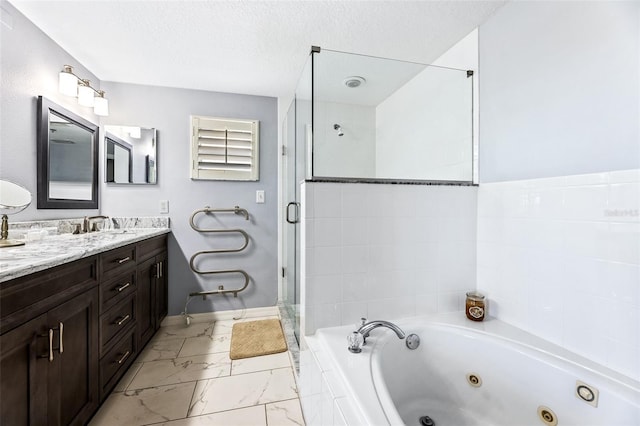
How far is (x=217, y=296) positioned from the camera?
8.24 feet

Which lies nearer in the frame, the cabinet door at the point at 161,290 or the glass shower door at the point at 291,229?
the glass shower door at the point at 291,229

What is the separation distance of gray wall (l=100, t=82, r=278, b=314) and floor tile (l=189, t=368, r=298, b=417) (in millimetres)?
948

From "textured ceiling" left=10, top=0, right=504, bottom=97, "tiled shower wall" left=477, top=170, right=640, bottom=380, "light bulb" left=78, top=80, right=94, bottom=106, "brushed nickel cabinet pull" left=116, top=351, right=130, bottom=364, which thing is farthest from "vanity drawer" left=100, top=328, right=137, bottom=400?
"tiled shower wall" left=477, top=170, right=640, bottom=380

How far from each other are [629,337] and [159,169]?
10.00 feet

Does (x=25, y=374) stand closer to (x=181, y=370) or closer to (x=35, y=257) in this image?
(x=35, y=257)

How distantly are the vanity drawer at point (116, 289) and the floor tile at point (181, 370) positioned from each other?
0.53 metres

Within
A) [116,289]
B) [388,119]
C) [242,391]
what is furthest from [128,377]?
[388,119]

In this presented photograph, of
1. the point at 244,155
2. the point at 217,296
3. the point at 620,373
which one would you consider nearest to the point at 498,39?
the point at 620,373

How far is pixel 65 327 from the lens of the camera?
1.08 metres

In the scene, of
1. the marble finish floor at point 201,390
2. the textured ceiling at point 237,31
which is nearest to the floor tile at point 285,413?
the marble finish floor at point 201,390

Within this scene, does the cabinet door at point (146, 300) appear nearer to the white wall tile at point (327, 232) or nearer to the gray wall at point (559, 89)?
the white wall tile at point (327, 232)

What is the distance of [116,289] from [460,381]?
1.87m

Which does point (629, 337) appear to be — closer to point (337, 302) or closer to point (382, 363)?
point (382, 363)

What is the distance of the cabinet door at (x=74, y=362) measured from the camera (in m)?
1.02
